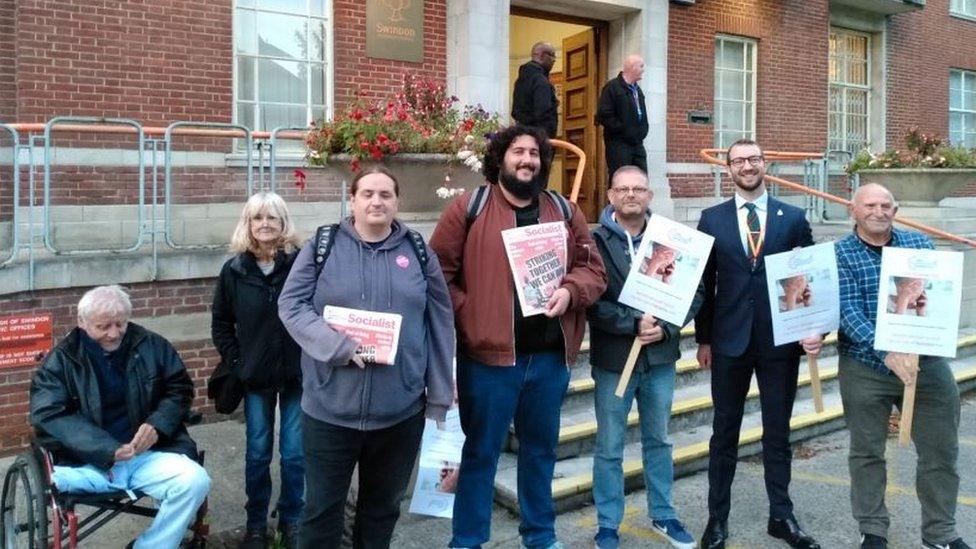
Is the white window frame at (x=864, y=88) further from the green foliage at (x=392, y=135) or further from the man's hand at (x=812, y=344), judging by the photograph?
the man's hand at (x=812, y=344)

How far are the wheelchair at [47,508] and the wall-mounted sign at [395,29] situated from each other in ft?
19.9

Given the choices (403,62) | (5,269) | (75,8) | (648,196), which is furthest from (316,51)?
(648,196)

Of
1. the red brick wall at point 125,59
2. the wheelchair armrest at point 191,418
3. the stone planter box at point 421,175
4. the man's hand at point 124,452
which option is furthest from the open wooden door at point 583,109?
the man's hand at point 124,452

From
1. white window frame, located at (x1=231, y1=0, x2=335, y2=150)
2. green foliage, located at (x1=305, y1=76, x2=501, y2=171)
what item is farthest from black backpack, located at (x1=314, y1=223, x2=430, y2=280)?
white window frame, located at (x1=231, y1=0, x2=335, y2=150)

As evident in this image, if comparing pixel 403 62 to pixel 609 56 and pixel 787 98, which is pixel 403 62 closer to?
pixel 609 56

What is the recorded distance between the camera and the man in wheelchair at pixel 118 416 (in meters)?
3.77

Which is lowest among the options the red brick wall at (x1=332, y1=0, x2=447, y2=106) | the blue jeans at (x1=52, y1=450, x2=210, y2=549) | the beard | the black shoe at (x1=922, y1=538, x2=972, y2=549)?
the black shoe at (x1=922, y1=538, x2=972, y2=549)

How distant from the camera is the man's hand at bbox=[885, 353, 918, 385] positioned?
3.93m

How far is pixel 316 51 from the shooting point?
8977mm

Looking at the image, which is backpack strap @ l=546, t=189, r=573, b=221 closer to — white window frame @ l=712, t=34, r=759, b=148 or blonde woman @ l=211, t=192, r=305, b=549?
blonde woman @ l=211, t=192, r=305, b=549

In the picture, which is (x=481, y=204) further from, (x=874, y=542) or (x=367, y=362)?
(x=874, y=542)

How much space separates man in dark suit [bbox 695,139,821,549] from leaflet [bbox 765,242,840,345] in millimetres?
98

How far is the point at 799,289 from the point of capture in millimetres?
4145

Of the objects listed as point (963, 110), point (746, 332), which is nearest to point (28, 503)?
point (746, 332)
